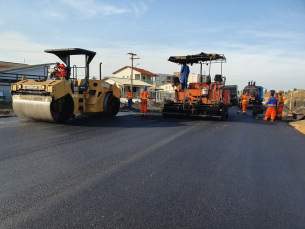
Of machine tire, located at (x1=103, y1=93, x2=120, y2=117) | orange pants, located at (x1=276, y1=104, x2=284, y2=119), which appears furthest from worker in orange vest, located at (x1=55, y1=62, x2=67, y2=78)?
orange pants, located at (x1=276, y1=104, x2=284, y2=119)

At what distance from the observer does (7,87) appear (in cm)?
1955

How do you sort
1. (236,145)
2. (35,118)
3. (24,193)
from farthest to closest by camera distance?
(35,118), (236,145), (24,193)

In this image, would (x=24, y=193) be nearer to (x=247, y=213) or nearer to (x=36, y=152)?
(x=36, y=152)

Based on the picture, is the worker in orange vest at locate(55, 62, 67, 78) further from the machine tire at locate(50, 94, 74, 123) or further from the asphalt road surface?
the asphalt road surface

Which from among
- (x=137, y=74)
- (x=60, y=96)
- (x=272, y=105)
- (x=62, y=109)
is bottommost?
(x=62, y=109)

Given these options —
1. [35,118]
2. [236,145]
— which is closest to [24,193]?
[236,145]

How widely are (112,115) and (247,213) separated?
8581mm

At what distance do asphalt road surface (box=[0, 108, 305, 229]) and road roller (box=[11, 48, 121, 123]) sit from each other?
5.86 ft

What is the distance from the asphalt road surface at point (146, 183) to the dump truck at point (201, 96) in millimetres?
4946

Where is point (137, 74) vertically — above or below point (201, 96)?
above

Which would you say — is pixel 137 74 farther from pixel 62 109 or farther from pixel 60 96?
pixel 60 96

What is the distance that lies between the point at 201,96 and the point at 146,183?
826 cm

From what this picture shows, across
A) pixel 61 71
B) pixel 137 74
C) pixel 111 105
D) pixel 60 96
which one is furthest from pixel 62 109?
Answer: pixel 137 74

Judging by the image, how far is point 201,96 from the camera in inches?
440
